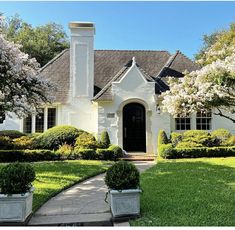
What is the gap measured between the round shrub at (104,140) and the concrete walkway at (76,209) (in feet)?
27.2

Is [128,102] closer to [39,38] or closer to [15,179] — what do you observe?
[15,179]

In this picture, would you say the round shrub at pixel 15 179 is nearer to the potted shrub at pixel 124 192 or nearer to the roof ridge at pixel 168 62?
the potted shrub at pixel 124 192

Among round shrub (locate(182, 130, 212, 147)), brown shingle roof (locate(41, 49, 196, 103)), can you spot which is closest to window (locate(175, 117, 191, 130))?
round shrub (locate(182, 130, 212, 147))

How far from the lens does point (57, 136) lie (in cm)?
1752

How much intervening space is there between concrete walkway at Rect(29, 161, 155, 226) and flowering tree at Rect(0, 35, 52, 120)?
4.98 meters

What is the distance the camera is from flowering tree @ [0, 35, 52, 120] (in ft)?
35.8

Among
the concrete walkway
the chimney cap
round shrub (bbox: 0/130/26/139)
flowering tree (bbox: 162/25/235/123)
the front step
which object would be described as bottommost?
the concrete walkway

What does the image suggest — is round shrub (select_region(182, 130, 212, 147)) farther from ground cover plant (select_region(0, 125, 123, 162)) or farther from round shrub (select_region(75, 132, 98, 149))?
round shrub (select_region(75, 132, 98, 149))

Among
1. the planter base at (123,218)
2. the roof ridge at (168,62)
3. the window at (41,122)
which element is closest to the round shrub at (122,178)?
the planter base at (123,218)

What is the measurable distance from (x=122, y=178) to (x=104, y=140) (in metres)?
11.5

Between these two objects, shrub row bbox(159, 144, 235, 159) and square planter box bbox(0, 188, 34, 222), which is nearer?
square planter box bbox(0, 188, 34, 222)

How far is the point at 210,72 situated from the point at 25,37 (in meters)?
31.2

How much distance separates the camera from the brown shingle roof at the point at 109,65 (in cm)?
2155

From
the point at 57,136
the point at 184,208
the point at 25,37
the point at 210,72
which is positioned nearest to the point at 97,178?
the point at 184,208
